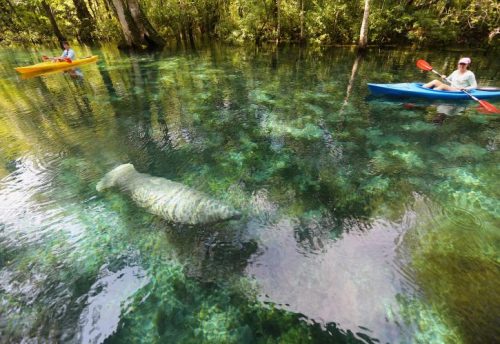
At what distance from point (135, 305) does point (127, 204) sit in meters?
2.24

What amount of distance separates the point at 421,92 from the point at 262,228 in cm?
775

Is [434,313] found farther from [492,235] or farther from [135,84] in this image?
[135,84]

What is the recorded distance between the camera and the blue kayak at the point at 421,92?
9039 millimetres

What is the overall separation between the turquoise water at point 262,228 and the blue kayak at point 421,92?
0.45m

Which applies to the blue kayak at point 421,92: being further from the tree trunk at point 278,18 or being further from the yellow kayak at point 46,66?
the yellow kayak at point 46,66

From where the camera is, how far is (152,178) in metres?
6.04

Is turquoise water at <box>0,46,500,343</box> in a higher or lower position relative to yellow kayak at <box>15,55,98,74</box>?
lower

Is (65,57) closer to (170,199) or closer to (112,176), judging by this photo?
(112,176)

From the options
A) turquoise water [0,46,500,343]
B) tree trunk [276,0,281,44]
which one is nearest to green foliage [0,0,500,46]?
tree trunk [276,0,281,44]

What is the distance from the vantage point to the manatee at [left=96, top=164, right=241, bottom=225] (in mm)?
5004

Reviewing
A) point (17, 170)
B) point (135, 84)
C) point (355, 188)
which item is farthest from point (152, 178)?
point (135, 84)

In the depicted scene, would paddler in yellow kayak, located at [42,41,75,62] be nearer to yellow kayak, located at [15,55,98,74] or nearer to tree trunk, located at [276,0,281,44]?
yellow kayak, located at [15,55,98,74]

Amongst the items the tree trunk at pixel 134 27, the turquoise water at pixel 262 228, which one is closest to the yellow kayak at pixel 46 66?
the turquoise water at pixel 262 228

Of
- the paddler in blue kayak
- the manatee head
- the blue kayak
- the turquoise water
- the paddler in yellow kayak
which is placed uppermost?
the paddler in yellow kayak
